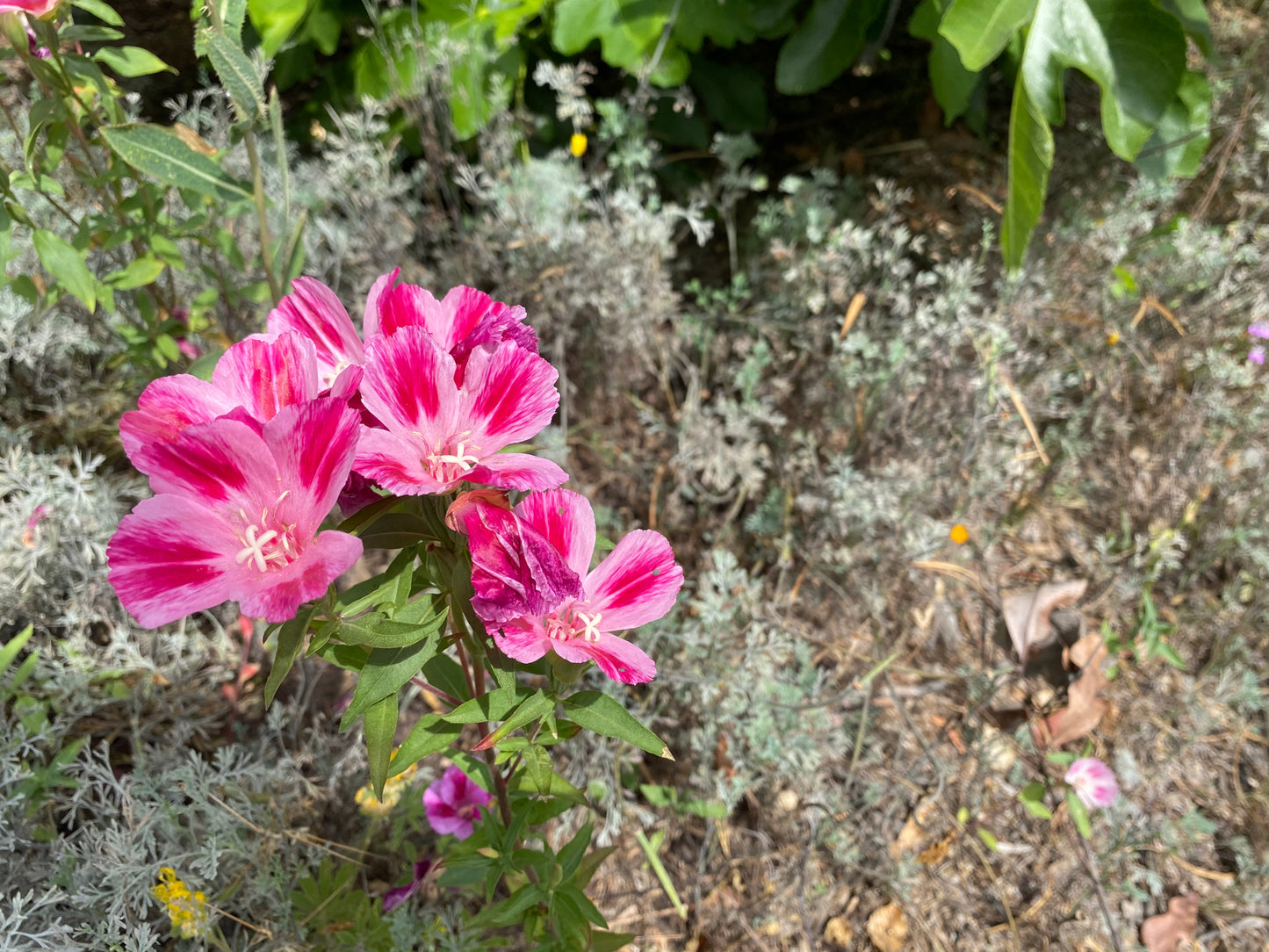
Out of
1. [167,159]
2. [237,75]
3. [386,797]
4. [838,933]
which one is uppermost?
[237,75]

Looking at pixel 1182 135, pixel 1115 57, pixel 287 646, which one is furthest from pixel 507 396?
pixel 1182 135

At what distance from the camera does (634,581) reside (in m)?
0.82

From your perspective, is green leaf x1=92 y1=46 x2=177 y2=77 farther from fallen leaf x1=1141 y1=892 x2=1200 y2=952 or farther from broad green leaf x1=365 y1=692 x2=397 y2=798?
fallen leaf x1=1141 y1=892 x2=1200 y2=952

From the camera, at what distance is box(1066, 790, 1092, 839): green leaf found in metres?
1.58

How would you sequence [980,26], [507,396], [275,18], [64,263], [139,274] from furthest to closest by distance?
1. [275,18]
2. [980,26]
3. [139,274]
4. [64,263]
5. [507,396]

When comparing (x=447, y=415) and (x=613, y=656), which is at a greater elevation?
(x=447, y=415)

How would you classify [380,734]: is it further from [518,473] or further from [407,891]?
[407,891]

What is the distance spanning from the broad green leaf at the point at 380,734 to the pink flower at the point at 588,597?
143 mm

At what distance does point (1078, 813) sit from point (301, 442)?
168 cm

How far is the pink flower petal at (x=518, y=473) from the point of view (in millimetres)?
705

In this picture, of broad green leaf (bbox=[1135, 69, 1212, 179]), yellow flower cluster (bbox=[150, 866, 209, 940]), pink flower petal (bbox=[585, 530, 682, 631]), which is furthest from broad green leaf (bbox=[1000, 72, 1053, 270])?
yellow flower cluster (bbox=[150, 866, 209, 940])

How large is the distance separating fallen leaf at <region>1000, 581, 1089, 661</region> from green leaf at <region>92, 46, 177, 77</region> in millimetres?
1961

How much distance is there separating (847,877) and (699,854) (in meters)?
0.32

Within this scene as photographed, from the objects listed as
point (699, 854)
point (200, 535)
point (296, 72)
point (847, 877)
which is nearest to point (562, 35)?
point (296, 72)
